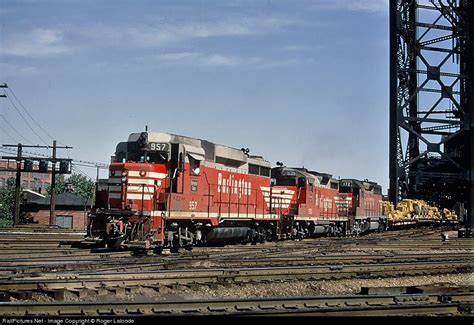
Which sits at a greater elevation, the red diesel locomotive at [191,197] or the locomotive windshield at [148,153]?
the locomotive windshield at [148,153]

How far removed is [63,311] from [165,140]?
34.0ft

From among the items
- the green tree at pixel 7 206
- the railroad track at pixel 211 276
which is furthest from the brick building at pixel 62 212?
the railroad track at pixel 211 276

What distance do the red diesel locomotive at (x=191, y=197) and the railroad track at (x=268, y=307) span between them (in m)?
7.91

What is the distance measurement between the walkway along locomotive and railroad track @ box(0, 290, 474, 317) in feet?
26.0

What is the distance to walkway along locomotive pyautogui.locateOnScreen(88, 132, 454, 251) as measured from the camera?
52.5 feet

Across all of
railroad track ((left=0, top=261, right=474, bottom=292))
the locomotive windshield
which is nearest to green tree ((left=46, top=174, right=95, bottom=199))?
the locomotive windshield

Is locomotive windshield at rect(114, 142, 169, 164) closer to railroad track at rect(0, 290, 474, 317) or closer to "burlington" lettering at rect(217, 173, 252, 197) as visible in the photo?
"burlington" lettering at rect(217, 173, 252, 197)

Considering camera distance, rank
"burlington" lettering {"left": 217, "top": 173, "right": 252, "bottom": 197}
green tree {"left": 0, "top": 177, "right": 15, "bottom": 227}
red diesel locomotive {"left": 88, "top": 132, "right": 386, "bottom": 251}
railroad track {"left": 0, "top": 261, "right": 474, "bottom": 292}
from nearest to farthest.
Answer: railroad track {"left": 0, "top": 261, "right": 474, "bottom": 292} → red diesel locomotive {"left": 88, "top": 132, "right": 386, "bottom": 251} → "burlington" lettering {"left": 217, "top": 173, "right": 252, "bottom": 197} → green tree {"left": 0, "top": 177, "right": 15, "bottom": 227}

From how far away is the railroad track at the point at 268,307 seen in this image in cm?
713

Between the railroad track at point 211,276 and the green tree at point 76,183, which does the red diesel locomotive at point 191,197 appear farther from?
the green tree at point 76,183

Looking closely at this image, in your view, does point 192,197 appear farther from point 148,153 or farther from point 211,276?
point 211,276

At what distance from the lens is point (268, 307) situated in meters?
7.77

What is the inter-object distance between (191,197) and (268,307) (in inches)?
407

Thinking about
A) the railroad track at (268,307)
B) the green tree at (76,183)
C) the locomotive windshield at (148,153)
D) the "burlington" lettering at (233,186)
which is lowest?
the railroad track at (268,307)
